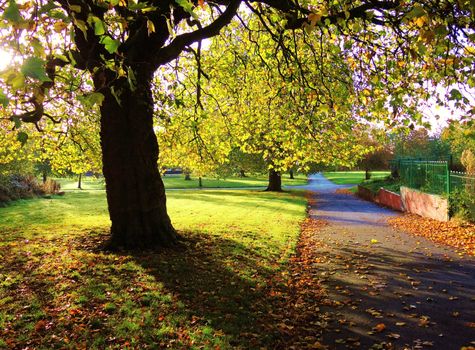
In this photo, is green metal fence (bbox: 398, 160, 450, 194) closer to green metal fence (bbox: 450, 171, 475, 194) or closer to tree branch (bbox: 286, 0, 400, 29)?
green metal fence (bbox: 450, 171, 475, 194)

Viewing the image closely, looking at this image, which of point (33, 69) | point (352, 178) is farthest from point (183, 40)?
point (352, 178)

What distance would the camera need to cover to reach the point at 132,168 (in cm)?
900

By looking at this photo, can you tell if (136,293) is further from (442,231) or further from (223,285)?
(442,231)

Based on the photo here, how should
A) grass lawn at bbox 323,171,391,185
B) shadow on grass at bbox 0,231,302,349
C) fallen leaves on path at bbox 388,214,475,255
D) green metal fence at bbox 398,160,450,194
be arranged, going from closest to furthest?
shadow on grass at bbox 0,231,302,349, fallen leaves on path at bbox 388,214,475,255, green metal fence at bbox 398,160,450,194, grass lawn at bbox 323,171,391,185

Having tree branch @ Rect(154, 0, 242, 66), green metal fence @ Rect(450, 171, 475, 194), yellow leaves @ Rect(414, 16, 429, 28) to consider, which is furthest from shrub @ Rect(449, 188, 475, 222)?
yellow leaves @ Rect(414, 16, 429, 28)

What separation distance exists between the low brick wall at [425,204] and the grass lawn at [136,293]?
7993mm

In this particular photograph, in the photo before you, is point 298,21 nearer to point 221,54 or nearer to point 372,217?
point 221,54

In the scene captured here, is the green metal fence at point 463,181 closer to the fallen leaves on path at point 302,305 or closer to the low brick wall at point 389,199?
the low brick wall at point 389,199

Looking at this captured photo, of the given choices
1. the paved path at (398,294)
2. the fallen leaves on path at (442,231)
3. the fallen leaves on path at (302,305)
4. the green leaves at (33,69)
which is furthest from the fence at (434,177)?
the green leaves at (33,69)

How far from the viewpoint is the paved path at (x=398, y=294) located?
5141mm

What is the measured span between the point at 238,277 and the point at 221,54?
980 centimetres

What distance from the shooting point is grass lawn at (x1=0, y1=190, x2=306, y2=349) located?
4.97 metres

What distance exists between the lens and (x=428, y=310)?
6086 millimetres

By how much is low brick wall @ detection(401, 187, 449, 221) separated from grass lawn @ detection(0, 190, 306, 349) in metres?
7.99
